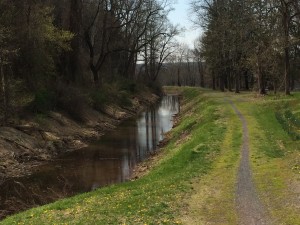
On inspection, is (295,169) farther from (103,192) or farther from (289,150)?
(103,192)

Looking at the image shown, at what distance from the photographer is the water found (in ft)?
57.6

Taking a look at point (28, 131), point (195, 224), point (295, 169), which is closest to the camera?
point (195, 224)

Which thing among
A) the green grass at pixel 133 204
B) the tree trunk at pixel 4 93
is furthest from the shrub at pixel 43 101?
the green grass at pixel 133 204

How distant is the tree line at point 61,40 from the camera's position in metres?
28.1

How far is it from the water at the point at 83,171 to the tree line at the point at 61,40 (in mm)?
6417

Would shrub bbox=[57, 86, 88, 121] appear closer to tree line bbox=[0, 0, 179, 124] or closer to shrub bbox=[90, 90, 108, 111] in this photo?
tree line bbox=[0, 0, 179, 124]

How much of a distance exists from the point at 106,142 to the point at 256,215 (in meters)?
21.4

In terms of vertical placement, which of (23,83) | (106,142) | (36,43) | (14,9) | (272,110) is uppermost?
(14,9)

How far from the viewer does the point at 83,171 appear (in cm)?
2261

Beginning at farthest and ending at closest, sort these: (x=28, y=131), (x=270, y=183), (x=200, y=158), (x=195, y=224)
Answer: (x=28, y=131), (x=200, y=158), (x=270, y=183), (x=195, y=224)

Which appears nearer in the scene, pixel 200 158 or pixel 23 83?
pixel 200 158

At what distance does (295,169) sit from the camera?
14992mm

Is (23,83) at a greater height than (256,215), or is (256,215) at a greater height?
(23,83)

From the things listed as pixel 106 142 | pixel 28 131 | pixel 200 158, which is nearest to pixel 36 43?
pixel 28 131
